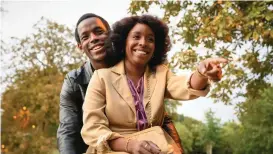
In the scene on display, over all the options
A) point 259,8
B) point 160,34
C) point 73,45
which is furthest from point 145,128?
point 73,45

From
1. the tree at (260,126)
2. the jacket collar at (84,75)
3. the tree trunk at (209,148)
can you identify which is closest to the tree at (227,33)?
the jacket collar at (84,75)

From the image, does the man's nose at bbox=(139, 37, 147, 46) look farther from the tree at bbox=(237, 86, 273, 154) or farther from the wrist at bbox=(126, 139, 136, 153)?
the tree at bbox=(237, 86, 273, 154)

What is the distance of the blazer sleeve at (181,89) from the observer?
4.26 feet

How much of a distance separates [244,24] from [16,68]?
11379mm

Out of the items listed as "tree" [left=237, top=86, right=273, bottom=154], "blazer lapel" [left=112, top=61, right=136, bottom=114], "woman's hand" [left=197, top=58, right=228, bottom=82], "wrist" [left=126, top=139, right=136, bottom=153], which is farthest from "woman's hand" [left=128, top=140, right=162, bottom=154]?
"tree" [left=237, top=86, right=273, bottom=154]

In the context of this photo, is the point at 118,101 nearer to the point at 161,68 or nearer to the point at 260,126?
the point at 161,68

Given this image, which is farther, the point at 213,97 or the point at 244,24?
the point at 213,97

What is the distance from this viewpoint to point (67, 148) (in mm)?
1787

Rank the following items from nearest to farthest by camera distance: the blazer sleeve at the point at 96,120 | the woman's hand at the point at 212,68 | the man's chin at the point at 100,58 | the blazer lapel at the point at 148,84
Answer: the woman's hand at the point at 212,68, the blazer sleeve at the point at 96,120, the blazer lapel at the point at 148,84, the man's chin at the point at 100,58

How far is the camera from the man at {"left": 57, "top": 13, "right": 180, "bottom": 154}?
5.79ft

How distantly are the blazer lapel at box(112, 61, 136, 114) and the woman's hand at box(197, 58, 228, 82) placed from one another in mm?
272

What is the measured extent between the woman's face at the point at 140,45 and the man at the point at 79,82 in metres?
0.33

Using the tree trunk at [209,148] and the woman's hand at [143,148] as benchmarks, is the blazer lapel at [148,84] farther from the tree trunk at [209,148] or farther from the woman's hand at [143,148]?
the tree trunk at [209,148]

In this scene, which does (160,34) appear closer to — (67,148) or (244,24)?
(67,148)
